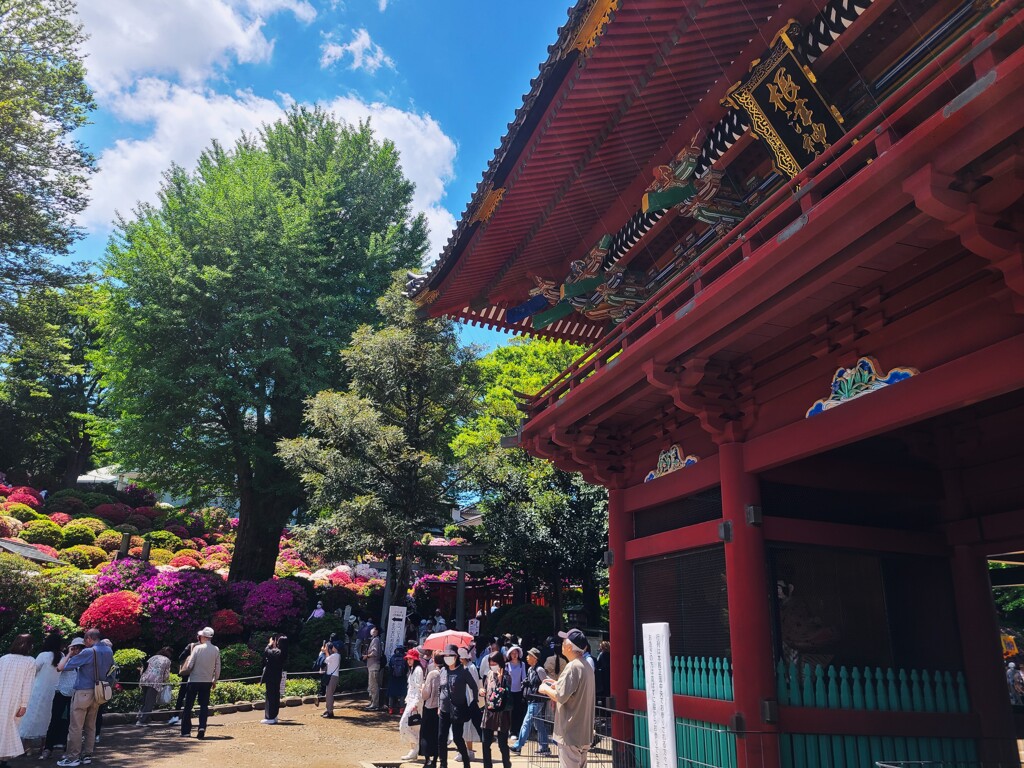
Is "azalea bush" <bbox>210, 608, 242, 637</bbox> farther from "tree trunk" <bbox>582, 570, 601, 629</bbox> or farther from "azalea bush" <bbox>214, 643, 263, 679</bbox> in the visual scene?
"tree trunk" <bbox>582, 570, 601, 629</bbox>

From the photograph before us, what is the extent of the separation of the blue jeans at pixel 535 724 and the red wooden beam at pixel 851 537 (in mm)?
5373

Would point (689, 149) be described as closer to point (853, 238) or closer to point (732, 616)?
point (853, 238)

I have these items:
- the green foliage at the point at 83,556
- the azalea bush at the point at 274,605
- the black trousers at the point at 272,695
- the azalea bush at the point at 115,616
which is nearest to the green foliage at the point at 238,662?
the azalea bush at the point at 274,605

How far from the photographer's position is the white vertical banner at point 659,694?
5.16 metres

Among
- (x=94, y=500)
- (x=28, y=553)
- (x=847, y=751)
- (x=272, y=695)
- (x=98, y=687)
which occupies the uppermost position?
(x=94, y=500)

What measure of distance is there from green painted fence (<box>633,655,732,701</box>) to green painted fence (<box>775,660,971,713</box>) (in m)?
0.63

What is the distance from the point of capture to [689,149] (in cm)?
855

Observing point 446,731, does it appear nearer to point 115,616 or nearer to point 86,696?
point 86,696

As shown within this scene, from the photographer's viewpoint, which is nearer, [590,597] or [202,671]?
[202,671]

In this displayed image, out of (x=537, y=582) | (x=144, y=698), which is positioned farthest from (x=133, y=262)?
(x=537, y=582)

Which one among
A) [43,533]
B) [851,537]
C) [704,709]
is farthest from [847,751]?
[43,533]

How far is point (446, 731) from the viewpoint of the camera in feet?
31.0

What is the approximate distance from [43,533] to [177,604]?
1316 centimetres

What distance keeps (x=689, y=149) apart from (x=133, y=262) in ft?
75.3
